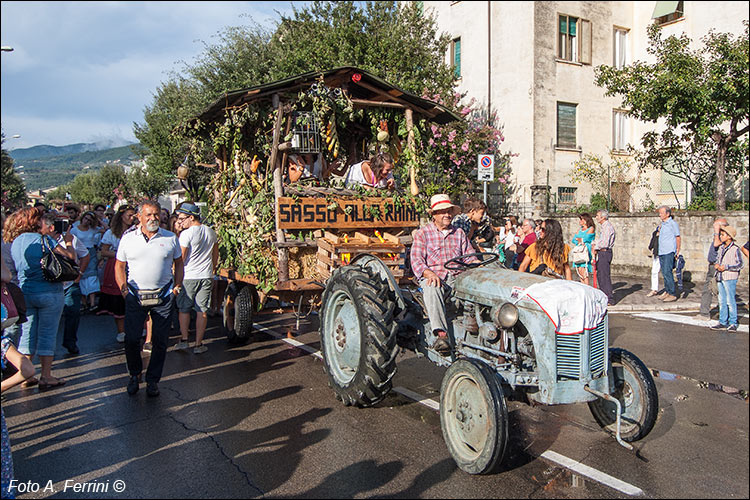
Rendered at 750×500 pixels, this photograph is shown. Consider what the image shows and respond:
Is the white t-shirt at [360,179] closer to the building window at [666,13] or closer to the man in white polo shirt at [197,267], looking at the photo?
the man in white polo shirt at [197,267]

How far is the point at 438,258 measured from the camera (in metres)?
5.21

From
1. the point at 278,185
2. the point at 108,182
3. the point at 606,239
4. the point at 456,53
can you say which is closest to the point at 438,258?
the point at 278,185

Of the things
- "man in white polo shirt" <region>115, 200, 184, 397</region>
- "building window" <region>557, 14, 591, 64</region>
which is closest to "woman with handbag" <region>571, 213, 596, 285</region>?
"man in white polo shirt" <region>115, 200, 184, 397</region>

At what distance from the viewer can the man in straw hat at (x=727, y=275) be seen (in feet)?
28.3

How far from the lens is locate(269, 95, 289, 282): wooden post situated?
6.71m

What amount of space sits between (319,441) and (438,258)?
192 centimetres

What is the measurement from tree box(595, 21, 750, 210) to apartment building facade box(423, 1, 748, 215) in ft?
16.3

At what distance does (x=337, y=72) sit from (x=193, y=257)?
10.0 ft

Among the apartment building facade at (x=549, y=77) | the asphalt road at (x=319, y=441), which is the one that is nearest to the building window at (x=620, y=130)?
the apartment building facade at (x=549, y=77)

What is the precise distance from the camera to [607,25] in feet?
70.8

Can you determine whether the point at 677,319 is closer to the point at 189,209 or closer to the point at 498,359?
the point at 498,359

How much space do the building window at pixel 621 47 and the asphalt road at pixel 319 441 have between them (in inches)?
718

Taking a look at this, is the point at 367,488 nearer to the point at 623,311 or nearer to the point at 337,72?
the point at 337,72

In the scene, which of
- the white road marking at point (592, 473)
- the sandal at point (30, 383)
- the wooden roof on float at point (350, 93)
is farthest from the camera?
the wooden roof on float at point (350, 93)
